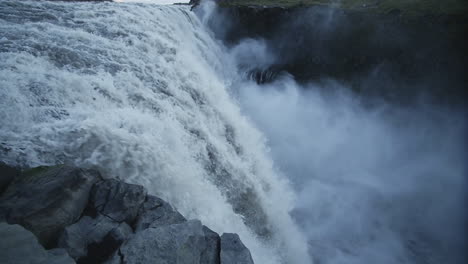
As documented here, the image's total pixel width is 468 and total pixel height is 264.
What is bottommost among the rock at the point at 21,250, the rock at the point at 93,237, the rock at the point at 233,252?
the rock at the point at 21,250

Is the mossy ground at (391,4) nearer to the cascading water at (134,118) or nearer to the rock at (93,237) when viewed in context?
the cascading water at (134,118)

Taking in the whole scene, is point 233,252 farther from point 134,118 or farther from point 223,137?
point 223,137

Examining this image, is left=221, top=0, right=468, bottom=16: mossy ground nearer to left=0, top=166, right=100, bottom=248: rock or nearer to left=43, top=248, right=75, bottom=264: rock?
left=0, top=166, right=100, bottom=248: rock

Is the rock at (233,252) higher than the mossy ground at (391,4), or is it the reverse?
the mossy ground at (391,4)

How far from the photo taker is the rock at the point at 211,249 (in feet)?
13.2

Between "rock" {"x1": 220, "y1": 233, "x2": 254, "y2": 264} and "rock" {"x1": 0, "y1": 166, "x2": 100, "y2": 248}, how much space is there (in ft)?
7.71

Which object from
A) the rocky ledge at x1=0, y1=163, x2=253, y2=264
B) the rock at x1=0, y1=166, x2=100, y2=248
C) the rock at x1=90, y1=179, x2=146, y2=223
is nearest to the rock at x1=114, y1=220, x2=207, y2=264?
the rocky ledge at x1=0, y1=163, x2=253, y2=264

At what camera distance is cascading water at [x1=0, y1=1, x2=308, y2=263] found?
486cm

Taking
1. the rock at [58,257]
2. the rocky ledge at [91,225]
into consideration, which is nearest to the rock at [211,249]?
the rocky ledge at [91,225]

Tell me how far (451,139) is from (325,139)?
620 centimetres

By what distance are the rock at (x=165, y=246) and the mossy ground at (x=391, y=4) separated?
54.7 ft

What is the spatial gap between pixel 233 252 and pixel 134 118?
12.1ft

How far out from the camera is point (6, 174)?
3.92m

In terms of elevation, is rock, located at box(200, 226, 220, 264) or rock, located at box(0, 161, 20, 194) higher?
rock, located at box(200, 226, 220, 264)
